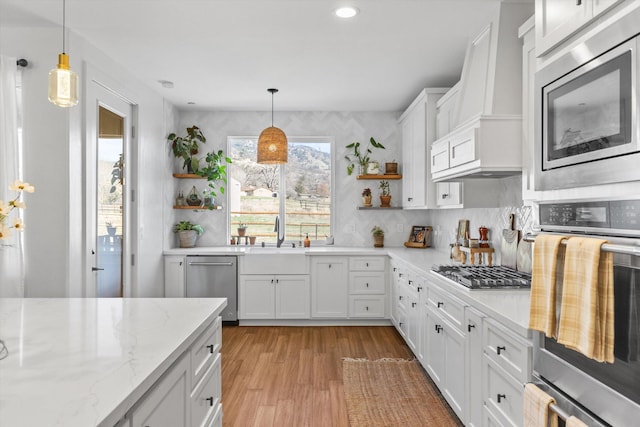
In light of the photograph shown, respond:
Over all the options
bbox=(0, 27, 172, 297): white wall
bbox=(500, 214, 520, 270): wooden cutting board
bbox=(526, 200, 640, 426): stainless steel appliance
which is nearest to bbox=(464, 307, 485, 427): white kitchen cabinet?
bbox=(526, 200, 640, 426): stainless steel appliance

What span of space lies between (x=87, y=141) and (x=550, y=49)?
10.00 ft

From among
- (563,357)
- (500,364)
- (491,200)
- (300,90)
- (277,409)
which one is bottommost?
(277,409)

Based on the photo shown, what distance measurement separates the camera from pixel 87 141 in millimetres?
3113

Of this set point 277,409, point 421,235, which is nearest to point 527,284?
point 277,409

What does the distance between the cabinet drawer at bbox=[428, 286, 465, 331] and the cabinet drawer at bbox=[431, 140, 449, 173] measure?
0.91 meters

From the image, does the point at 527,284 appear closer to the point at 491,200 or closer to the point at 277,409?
the point at 491,200

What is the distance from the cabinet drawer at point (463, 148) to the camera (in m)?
2.45

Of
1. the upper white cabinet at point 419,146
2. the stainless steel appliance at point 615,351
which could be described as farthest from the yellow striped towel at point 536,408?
the upper white cabinet at point 419,146

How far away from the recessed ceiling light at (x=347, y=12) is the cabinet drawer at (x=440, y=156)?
1.08 metres

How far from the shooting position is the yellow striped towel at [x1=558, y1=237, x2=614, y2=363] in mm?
1133

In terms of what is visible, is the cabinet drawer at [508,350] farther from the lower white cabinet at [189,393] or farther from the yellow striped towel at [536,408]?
the lower white cabinet at [189,393]

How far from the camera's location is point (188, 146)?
504cm

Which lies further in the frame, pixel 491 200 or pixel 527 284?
pixel 491 200

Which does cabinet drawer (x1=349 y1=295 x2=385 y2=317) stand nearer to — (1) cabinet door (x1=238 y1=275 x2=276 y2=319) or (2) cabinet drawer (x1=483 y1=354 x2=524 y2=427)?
(1) cabinet door (x1=238 y1=275 x2=276 y2=319)
